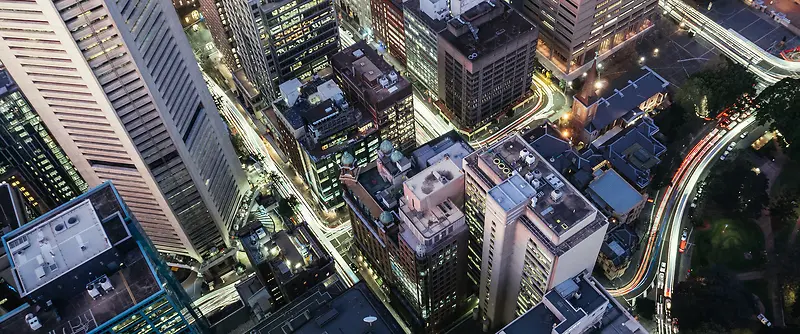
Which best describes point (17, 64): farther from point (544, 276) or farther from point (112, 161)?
point (544, 276)

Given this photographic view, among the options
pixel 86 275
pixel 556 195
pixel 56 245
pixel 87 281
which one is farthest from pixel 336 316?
pixel 56 245

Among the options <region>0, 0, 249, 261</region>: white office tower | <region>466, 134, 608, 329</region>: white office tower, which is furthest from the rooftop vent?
<region>0, 0, 249, 261</region>: white office tower

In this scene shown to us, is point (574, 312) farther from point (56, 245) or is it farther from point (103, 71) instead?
point (103, 71)

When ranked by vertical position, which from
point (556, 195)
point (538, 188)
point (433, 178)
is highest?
point (433, 178)

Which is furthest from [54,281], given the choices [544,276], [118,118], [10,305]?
[544,276]

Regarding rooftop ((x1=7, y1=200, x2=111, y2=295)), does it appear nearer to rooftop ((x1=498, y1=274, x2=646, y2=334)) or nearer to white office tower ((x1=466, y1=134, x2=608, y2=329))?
white office tower ((x1=466, y1=134, x2=608, y2=329))

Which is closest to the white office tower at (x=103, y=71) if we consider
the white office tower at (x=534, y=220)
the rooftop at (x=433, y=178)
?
the rooftop at (x=433, y=178)
